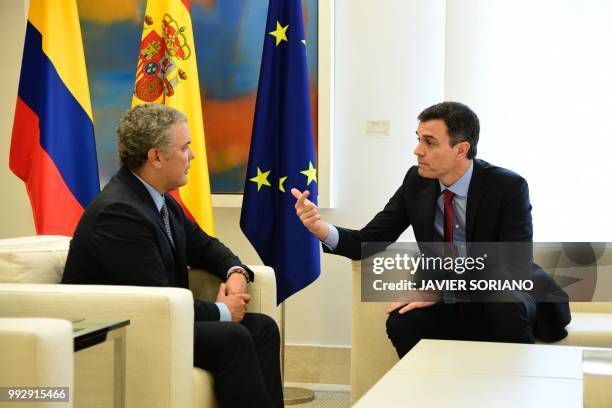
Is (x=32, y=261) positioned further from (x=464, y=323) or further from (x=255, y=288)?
(x=464, y=323)

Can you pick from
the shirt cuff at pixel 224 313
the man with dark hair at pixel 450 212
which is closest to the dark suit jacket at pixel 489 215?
the man with dark hair at pixel 450 212

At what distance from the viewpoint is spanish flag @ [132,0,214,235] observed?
151 inches

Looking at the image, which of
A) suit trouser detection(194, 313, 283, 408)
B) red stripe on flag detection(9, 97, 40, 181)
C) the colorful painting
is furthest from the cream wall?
suit trouser detection(194, 313, 283, 408)

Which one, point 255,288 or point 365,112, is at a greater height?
point 365,112

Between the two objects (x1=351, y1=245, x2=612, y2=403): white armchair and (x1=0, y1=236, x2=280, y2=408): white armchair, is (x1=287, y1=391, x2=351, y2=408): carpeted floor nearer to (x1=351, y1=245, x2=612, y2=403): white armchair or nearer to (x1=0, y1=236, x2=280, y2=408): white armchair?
(x1=351, y1=245, x2=612, y2=403): white armchair

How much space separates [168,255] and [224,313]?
28 centimetres

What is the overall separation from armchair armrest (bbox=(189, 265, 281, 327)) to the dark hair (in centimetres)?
97

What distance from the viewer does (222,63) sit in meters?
4.38

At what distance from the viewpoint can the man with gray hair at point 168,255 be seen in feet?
8.05

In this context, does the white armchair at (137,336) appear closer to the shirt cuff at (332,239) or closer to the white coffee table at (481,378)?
the white coffee table at (481,378)

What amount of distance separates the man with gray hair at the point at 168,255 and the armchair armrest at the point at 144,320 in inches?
7.7

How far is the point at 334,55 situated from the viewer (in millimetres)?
4238

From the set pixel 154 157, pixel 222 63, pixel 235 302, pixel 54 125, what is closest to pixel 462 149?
pixel 235 302

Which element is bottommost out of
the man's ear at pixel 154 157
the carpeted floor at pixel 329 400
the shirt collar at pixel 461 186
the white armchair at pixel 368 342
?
the carpeted floor at pixel 329 400
